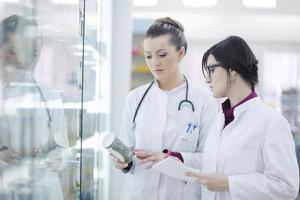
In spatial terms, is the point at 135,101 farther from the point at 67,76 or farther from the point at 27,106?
the point at 27,106

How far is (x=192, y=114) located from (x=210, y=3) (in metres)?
1.84

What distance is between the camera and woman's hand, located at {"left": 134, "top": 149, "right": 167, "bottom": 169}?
185 cm

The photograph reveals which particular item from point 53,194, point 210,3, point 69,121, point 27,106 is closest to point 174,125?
point 69,121

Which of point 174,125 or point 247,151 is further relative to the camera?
point 174,125

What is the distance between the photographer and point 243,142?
4.95ft

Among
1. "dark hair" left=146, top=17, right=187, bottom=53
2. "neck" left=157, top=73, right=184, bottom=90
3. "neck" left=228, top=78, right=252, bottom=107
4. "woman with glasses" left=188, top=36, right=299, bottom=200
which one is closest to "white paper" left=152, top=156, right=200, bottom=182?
"woman with glasses" left=188, top=36, right=299, bottom=200

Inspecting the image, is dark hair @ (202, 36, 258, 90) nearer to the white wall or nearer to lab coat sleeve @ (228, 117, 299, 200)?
lab coat sleeve @ (228, 117, 299, 200)

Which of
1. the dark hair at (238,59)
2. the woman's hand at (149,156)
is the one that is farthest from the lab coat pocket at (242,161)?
the woman's hand at (149,156)

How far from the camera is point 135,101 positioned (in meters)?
2.08

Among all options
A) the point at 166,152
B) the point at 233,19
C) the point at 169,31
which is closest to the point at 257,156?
the point at 166,152

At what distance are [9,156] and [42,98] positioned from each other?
0.27 meters

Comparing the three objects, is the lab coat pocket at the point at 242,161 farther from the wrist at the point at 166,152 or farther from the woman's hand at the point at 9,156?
the woman's hand at the point at 9,156

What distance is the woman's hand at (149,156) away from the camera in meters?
1.85

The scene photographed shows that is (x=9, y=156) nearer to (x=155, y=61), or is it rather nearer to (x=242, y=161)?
(x=242, y=161)
